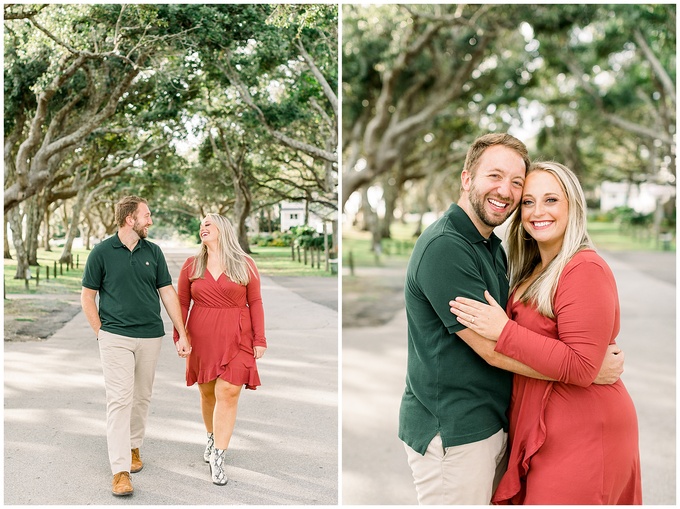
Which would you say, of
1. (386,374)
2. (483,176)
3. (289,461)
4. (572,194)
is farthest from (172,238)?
(386,374)

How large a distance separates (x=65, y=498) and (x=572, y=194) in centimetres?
324

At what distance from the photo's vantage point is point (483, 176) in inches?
94.0

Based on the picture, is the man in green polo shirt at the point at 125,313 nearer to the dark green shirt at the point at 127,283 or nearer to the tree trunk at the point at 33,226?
the dark green shirt at the point at 127,283

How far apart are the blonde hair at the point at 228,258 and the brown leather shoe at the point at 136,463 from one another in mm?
1112

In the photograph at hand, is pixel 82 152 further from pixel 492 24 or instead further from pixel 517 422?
pixel 492 24

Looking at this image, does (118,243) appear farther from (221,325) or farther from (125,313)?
(221,325)

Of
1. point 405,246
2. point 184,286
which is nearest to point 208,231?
point 184,286

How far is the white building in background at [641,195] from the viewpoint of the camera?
21453 millimetres

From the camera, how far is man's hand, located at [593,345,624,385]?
7.39 ft

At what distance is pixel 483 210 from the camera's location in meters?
2.37

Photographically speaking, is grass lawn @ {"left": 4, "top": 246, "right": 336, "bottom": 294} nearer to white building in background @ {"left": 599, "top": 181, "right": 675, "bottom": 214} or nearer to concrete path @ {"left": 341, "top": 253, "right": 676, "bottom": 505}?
concrete path @ {"left": 341, "top": 253, "right": 676, "bottom": 505}

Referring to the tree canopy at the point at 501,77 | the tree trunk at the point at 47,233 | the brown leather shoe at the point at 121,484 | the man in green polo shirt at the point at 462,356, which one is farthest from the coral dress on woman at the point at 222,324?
the tree canopy at the point at 501,77

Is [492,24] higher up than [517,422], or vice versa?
[492,24]

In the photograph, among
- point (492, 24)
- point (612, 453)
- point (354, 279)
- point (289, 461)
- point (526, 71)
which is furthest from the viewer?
point (526, 71)
